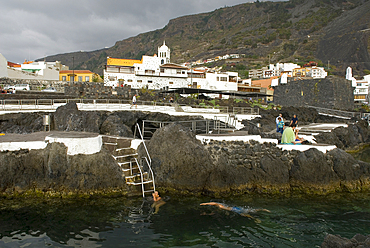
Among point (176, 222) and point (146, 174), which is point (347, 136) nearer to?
point (146, 174)

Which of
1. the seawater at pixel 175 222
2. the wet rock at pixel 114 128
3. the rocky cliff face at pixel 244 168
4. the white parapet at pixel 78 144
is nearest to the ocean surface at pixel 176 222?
the seawater at pixel 175 222

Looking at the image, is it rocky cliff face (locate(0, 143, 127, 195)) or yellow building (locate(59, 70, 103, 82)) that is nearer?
rocky cliff face (locate(0, 143, 127, 195))

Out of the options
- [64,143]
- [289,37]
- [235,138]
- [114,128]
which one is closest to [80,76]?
[114,128]

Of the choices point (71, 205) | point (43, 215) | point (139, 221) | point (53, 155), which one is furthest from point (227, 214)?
point (53, 155)

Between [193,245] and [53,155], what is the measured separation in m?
6.60

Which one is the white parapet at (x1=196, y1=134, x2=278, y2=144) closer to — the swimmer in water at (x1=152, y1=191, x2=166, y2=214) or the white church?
the swimmer in water at (x1=152, y1=191, x2=166, y2=214)

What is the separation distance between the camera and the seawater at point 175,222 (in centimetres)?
683

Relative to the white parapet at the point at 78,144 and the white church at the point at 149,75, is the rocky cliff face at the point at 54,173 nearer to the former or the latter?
the white parapet at the point at 78,144

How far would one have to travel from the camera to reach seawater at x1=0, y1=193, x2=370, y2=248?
22.4 feet

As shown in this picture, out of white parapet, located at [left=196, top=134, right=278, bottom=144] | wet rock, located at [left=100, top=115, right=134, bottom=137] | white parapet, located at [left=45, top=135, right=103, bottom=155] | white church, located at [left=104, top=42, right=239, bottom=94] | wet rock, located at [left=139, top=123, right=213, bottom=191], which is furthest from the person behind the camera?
white church, located at [left=104, top=42, right=239, bottom=94]

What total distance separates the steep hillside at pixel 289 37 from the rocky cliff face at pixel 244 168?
3357 inches

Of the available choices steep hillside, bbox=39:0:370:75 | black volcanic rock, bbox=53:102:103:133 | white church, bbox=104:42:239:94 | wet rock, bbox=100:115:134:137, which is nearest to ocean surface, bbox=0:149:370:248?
wet rock, bbox=100:115:134:137

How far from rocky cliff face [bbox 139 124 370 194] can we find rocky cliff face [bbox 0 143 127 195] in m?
2.11

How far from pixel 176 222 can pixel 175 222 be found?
33mm
